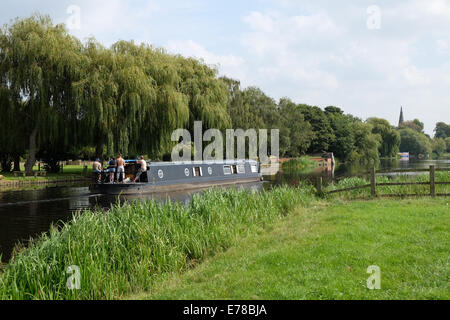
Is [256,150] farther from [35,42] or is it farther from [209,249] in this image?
[209,249]

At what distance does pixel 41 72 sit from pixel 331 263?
22.9 meters

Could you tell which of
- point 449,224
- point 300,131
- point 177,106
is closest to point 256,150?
point 300,131

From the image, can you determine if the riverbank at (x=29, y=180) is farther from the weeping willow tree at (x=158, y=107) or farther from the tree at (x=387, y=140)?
the tree at (x=387, y=140)

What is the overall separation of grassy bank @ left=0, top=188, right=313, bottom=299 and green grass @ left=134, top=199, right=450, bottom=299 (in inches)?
17.8

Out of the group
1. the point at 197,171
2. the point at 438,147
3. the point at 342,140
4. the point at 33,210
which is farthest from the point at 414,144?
the point at 33,210

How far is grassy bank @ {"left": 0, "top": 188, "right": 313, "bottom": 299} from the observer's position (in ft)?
17.4

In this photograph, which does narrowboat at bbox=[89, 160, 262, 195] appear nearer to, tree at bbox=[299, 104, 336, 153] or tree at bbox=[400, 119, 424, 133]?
tree at bbox=[299, 104, 336, 153]

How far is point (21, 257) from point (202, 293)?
10.0 ft

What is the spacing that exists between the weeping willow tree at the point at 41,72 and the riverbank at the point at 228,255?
1862 centimetres

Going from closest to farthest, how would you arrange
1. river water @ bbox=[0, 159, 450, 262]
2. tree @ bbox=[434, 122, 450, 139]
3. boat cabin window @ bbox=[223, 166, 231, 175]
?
river water @ bbox=[0, 159, 450, 262], boat cabin window @ bbox=[223, 166, 231, 175], tree @ bbox=[434, 122, 450, 139]

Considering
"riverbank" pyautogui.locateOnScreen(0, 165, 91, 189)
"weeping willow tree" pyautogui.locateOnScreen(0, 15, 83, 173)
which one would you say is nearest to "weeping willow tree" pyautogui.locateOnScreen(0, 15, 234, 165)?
"weeping willow tree" pyautogui.locateOnScreen(0, 15, 83, 173)

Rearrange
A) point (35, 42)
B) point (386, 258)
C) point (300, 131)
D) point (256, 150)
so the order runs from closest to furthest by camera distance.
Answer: point (386, 258), point (35, 42), point (256, 150), point (300, 131)
